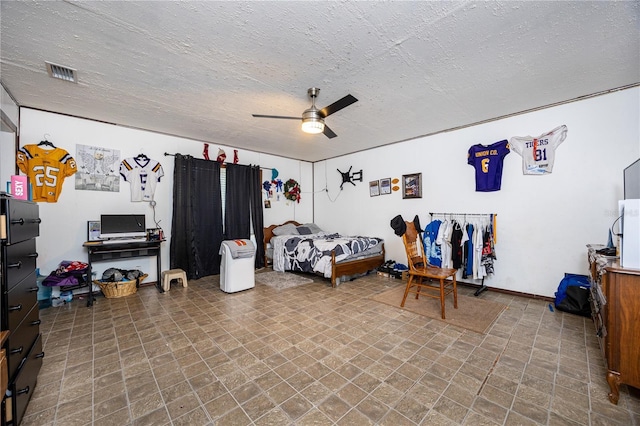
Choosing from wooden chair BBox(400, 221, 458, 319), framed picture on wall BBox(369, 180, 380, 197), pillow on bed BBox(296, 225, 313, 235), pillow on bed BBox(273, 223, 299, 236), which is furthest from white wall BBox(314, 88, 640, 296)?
pillow on bed BBox(273, 223, 299, 236)

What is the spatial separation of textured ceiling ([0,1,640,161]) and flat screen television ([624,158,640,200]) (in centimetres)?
101

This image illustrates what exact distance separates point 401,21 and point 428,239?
10.3ft

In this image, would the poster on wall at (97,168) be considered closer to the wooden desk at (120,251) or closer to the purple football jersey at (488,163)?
the wooden desk at (120,251)

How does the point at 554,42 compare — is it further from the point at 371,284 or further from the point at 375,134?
the point at 371,284

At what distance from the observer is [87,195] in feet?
12.6

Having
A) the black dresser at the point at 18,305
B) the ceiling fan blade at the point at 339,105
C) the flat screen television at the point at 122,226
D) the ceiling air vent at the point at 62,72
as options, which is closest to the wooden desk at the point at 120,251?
the flat screen television at the point at 122,226

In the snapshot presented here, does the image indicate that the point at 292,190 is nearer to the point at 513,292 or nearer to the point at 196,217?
the point at 196,217

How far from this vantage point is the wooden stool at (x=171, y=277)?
158 inches

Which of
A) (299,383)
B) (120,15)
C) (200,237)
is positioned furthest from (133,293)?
(120,15)

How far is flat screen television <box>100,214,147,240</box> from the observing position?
373 centimetres

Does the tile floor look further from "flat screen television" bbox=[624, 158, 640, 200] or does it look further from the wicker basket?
"flat screen television" bbox=[624, 158, 640, 200]

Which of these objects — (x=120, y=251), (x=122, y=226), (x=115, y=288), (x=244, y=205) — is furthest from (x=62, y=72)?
(x=244, y=205)

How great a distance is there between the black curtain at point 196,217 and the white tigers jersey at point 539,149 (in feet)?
16.9

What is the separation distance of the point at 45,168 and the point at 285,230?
3926 mm
